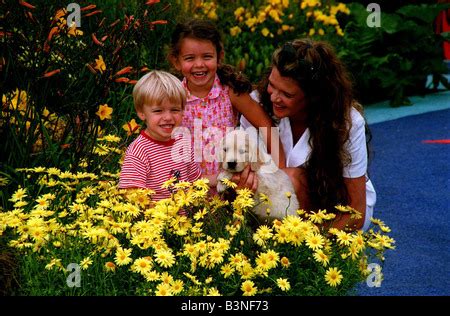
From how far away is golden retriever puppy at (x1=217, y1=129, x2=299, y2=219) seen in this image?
10.8ft

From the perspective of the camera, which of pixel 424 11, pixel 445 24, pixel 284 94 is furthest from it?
pixel 445 24

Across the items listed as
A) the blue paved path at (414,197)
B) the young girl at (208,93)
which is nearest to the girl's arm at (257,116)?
the young girl at (208,93)

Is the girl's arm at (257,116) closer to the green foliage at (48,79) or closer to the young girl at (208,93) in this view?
the young girl at (208,93)

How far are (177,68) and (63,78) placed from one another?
37.4 inches

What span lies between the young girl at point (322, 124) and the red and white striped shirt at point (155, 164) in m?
0.56

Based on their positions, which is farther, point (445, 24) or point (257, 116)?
point (445, 24)

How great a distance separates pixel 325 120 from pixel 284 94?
298 millimetres

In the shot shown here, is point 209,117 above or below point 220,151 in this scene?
above

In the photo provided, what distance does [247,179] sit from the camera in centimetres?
328

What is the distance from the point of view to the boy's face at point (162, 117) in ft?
10.9

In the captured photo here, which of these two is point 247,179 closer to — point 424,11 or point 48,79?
point 48,79

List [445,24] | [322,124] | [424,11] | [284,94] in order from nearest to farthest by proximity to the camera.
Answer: [284,94] → [322,124] → [424,11] → [445,24]

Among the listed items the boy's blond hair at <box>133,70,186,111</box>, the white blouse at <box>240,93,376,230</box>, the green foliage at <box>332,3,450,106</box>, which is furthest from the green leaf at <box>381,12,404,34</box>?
the boy's blond hair at <box>133,70,186,111</box>

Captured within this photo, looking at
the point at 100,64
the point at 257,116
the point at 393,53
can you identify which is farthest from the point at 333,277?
the point at 393,53
